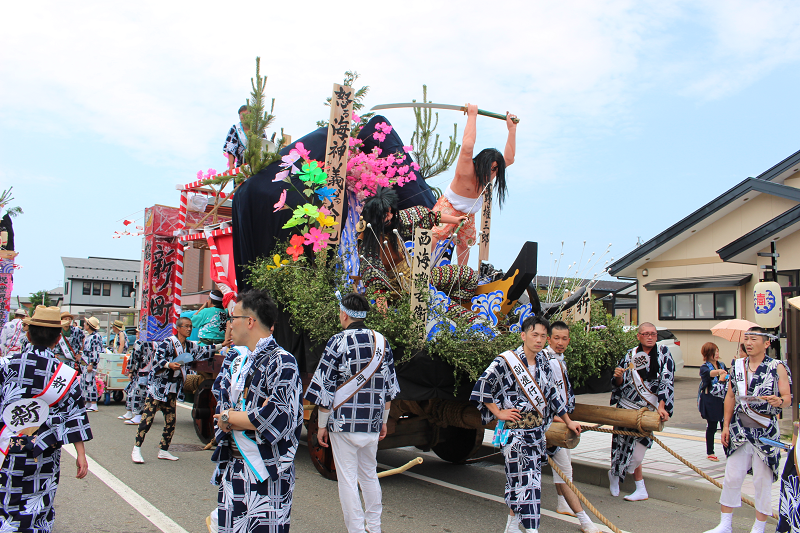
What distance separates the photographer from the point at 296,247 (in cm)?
611

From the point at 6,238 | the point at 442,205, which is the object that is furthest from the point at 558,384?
the point at 6,238

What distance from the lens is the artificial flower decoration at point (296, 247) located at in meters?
6.08

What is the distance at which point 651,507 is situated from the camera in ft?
18.1

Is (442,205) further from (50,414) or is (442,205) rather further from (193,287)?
(193,287)

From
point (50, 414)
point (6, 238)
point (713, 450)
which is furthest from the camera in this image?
point (6, 238)

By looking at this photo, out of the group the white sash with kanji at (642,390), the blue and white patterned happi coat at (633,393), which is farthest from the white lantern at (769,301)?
the white sash with kanji at (642,390)

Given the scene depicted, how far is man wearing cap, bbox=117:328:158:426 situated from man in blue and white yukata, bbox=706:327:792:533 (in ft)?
23.9

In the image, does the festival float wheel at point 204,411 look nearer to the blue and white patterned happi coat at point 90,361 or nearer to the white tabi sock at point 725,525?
the blue and white patterned happi coat at point 90,361

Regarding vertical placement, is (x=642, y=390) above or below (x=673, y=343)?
above

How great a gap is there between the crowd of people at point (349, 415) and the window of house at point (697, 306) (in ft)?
45.0

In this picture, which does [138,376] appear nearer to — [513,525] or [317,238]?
[317,238]

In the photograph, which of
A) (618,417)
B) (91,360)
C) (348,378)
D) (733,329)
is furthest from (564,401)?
(91,360)

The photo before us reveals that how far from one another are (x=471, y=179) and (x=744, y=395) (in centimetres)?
338

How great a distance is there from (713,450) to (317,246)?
550cm
